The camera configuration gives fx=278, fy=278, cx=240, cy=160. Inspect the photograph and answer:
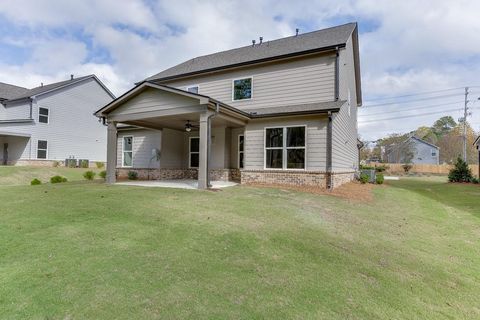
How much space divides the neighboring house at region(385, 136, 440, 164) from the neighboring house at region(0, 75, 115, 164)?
1935 inches

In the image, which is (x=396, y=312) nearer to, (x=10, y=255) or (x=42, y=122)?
(x=10, y=255)

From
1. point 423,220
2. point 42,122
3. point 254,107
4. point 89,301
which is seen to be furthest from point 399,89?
point 89,301

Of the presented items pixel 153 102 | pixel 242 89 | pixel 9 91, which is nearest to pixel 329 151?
pixel 242 89

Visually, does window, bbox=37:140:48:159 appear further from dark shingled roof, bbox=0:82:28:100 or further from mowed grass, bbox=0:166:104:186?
dark shingled roof, bbox=0:82:28:100

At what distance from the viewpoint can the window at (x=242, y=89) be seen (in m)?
14.3

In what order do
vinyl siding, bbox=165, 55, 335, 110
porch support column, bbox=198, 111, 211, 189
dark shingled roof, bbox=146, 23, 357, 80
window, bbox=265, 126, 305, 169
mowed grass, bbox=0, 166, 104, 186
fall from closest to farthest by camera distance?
porch support column, bbox=198, 111, 211, 189 < window, bbox=265, 126, 305, 169 < vinyl siding, bbox=165, 55, 335, 110 < dark shingled roof, bbox=146, 23, 357, 80 < mowed grass, bbox=0, 166, 104, 186

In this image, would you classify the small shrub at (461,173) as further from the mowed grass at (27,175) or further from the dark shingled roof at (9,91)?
the dark shingled roof at (9,91)

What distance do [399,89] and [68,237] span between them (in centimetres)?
5242

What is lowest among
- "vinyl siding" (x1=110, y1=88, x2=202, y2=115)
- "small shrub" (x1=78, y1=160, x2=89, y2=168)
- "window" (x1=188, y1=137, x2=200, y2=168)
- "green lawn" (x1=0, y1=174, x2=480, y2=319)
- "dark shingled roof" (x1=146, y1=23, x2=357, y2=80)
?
"green lawn" (x1=0, y1=174, x2=480, y2=319)

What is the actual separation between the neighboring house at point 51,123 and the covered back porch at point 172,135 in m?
11.9

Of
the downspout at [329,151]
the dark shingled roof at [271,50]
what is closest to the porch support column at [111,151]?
the dark shingled roof at [271,50]

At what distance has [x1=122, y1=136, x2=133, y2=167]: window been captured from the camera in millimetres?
17000

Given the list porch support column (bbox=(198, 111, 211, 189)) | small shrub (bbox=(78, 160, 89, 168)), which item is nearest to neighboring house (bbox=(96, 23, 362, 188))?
porch support column (bbox=(198, 111, 211, 189))

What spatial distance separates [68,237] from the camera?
16.2 ft
